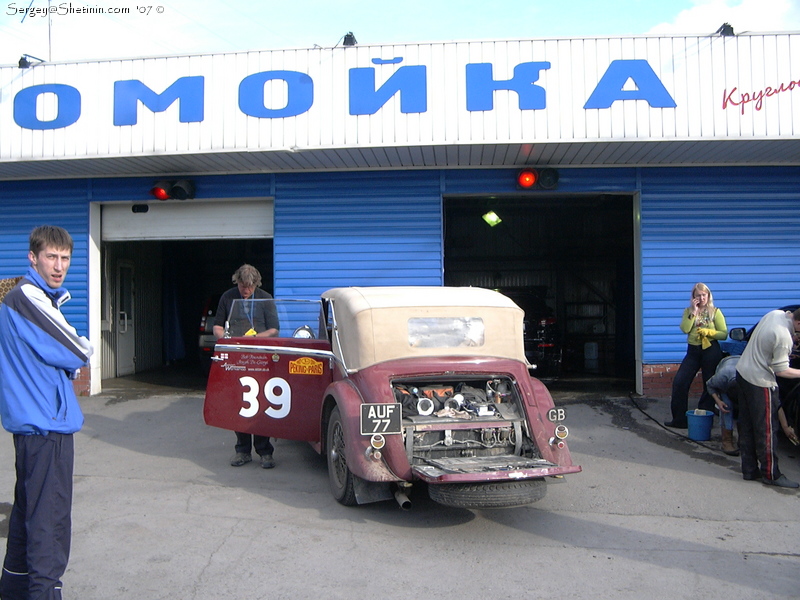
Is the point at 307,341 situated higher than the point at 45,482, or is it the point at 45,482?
the point at 307,341

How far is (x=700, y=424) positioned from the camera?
7430 millimetres

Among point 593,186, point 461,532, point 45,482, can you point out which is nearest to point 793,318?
point 461,532

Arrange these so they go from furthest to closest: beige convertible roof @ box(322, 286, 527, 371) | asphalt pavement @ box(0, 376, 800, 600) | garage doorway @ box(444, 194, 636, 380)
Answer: garage doorway @ box(444, 194, 636, 380) < beige convertible roof @ box(322, 286, 527, 371) < asphalt pavement @ box(0, 376, 800, 600)

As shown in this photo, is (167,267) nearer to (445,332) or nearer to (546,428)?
(445,332)

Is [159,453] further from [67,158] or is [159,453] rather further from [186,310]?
[186,310]

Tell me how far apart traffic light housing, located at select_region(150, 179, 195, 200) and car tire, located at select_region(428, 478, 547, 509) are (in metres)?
7.14

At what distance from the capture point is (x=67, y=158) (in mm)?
9430

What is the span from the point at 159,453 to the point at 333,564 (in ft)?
12.5

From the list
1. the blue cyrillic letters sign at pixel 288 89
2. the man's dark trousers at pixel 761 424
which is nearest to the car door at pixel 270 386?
the man's dark trousers at pixel 761 424

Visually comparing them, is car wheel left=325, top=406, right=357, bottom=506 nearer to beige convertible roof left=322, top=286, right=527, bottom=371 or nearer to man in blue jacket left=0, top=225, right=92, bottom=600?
beige convertible roof left=322, top=286, right=527, bottom=371

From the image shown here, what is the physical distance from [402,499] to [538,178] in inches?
240

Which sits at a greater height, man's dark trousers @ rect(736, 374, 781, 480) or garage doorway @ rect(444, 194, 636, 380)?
garage doorway @ rect(444, 194, 636, 380)

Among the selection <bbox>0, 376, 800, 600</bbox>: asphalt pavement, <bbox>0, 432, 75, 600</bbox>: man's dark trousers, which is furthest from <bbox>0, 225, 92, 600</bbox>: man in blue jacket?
<bbox>0, 376, 800, 600</bbox>: asphalt pavement

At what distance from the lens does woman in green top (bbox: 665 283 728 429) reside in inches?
306
